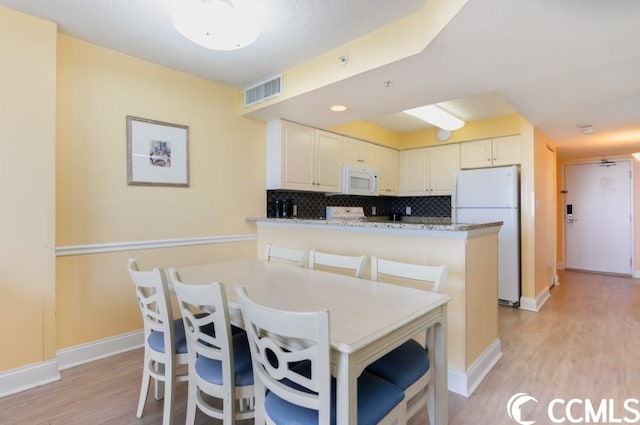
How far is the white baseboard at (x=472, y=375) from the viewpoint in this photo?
201 cm

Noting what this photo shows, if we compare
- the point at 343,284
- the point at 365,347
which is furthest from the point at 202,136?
the point at 365,347

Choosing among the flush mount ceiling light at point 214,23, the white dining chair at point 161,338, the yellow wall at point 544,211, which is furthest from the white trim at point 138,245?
the yellow wall at point 544,211

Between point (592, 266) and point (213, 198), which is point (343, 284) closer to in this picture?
point (213, 198)

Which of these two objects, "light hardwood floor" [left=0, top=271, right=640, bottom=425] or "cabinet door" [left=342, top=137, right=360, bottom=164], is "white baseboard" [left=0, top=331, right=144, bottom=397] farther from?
"cabinet door" [left=342, top=137, right=360, bottom=164]

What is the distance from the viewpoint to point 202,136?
304cm

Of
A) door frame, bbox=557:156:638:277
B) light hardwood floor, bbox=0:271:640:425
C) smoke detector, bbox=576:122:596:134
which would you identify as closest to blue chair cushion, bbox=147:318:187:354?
light hardwood floor, bbox=0:271:640:425

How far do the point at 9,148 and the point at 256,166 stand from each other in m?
1.95

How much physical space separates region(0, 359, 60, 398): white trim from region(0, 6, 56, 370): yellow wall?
0.14 feet

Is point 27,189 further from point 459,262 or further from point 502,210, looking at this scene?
point 502,210

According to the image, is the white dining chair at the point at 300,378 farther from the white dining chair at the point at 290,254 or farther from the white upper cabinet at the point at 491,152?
the white upper cabinet at the point at 491,152

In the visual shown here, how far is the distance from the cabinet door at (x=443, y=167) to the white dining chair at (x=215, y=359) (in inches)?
156

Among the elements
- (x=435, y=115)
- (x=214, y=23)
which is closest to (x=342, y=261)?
(x=214, y=23)

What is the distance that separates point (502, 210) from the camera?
3826mm

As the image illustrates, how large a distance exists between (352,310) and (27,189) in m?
2.19
